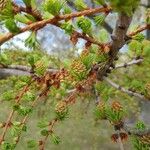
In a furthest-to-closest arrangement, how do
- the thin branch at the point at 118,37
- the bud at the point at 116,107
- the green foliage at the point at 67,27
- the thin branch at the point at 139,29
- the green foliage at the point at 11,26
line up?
the bud at the point at 116,107 → the thin branch at the point at 139,29 → the green foliage at the point at 67,27 → the thin branch at the point at 118,37 → the green foliage at the point at 11,26

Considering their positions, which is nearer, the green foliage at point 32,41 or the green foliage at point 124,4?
the green foliage at point 124,4

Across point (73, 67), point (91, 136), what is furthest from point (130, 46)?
point (91, 136)

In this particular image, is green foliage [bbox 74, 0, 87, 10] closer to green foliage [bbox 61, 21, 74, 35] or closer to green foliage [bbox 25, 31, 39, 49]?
green foliage [bbox 61, 21, 74, 35]

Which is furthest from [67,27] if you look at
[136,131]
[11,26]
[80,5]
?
[136,131]

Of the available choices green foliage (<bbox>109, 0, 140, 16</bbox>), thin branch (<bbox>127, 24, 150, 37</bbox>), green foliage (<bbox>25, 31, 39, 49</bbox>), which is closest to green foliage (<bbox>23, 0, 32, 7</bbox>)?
green foliage (<bbox>25, 31, 39, 49</bbox>)

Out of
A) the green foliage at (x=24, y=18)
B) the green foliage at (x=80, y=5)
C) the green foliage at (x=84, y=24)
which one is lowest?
the green foliage at (x=24, y=18)

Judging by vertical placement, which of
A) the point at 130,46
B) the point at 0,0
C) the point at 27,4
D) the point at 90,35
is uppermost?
the point at 130,46

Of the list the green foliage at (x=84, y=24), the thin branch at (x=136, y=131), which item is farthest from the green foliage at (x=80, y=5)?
the thin branch at (x=136, y=131)

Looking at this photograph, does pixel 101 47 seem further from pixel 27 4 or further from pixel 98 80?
pixel 27 4

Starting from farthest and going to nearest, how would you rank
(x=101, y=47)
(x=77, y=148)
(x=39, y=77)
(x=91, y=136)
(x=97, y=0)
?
(x=91, y=136)
(x=77, y=148)
(x=39, y=77)
(x=101, y=47)
(x=97, y=0)

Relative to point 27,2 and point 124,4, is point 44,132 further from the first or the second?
point 124,4

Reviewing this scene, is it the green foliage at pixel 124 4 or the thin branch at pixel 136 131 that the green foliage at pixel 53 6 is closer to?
the green foliage at pixel 124 4
